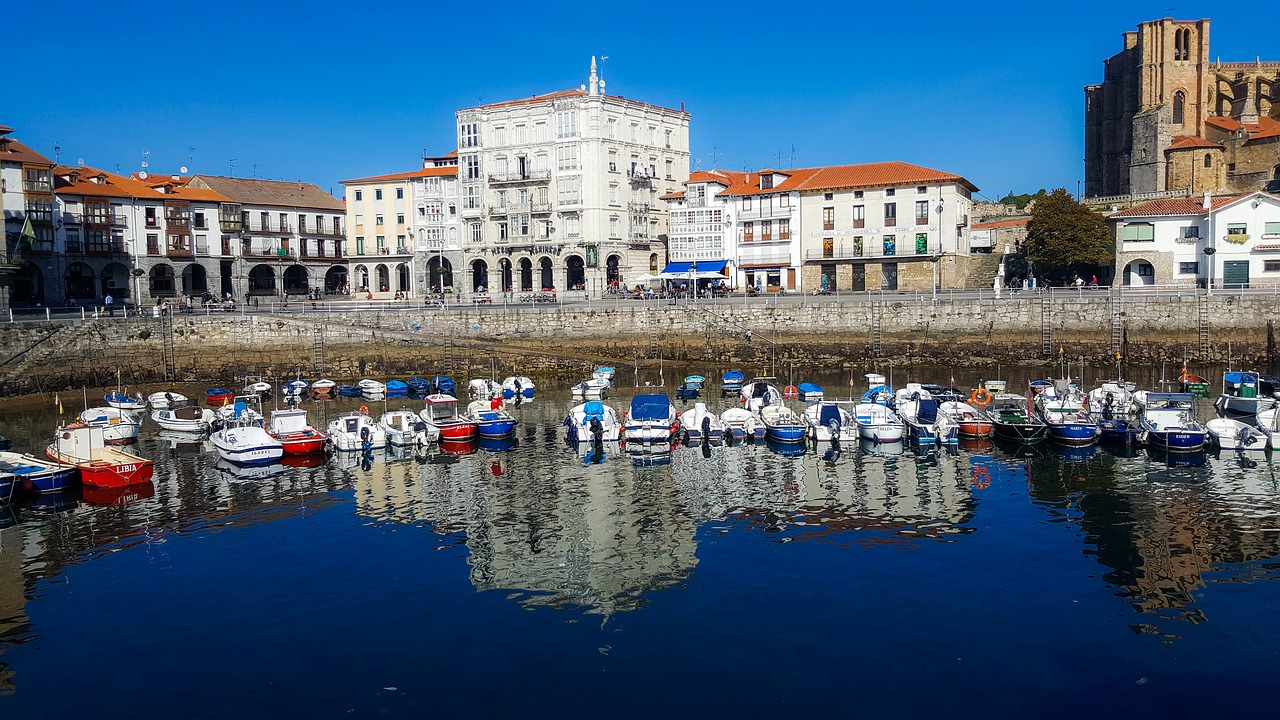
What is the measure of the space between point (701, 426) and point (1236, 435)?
66.1 feet

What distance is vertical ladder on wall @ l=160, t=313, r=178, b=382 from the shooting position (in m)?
61.7

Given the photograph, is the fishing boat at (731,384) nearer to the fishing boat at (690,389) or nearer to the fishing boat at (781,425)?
the fishing boat at (690,389)

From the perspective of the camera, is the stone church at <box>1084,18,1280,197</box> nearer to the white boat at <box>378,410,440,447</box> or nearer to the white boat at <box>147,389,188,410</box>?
the white boat at <box>378,410,440,447</box>

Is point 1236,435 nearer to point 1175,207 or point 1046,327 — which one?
Answer: point 1046,327

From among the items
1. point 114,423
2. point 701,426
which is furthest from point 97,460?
point 701,426

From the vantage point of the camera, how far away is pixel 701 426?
136ft

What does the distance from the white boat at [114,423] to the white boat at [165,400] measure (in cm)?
432

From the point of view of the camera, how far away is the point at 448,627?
70.5ft

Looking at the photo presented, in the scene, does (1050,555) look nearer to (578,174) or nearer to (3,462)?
(3,462)

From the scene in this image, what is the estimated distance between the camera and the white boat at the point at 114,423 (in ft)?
138

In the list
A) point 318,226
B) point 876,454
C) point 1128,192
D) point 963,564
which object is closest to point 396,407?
point 876,454

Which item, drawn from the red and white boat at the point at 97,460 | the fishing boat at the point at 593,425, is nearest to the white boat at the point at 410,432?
the fishing boat at the point at 593,425

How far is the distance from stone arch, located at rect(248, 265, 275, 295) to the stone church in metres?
85.9

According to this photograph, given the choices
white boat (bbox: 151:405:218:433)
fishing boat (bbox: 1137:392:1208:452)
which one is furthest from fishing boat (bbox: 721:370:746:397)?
white boat (bbox: 151:405:218:433)
